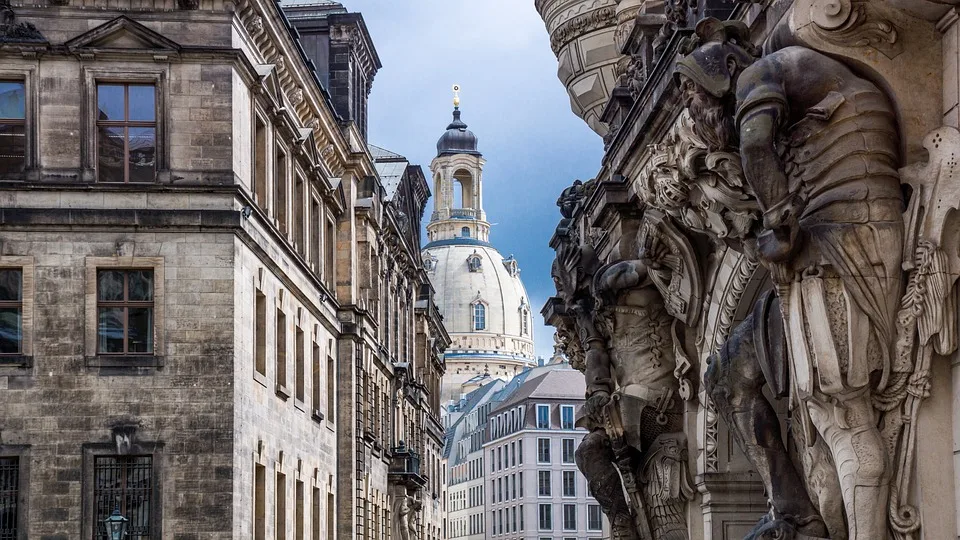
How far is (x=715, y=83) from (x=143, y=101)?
87.6 ft

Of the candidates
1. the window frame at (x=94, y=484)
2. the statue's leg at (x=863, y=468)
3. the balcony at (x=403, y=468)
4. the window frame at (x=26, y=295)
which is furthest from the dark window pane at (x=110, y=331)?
the balcony at (x=403, y=468)

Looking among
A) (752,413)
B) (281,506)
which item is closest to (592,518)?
(281,506)

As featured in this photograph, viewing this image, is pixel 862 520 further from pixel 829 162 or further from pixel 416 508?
pixel 416 508

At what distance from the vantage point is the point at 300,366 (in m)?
45.6

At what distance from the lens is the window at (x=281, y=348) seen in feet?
138

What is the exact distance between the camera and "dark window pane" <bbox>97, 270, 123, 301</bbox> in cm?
3519

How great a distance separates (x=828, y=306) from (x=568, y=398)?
137 metres

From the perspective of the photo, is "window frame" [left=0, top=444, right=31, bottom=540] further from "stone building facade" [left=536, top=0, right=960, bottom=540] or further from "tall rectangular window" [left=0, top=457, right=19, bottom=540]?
"stone building facade" [left=536, top=0, right=960, bottom=540]

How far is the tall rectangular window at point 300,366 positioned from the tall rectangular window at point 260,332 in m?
5.44

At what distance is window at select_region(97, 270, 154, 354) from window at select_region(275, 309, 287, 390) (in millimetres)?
6806

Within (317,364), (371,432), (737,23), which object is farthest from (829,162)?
(371,432)

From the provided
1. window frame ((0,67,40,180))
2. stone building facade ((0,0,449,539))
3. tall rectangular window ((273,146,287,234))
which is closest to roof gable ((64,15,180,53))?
stone building facade ((0,0,449,539))

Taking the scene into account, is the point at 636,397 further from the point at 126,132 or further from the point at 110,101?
the point at 110,101

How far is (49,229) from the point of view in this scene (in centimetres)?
3497
